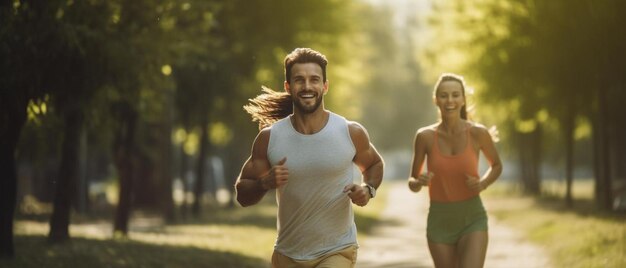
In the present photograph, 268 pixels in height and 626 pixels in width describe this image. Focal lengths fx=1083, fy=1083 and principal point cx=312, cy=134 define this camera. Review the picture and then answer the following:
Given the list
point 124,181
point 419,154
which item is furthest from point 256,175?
point 124,181

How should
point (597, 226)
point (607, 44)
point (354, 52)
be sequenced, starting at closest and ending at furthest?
point (597, 226) < point (607, 44) < point (354, 52)

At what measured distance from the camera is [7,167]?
1370 cm

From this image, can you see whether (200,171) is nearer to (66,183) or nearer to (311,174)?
(66,183)

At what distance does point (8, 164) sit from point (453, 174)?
725cm

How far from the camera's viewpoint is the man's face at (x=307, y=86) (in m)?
6.24

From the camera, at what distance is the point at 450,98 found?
342 inches

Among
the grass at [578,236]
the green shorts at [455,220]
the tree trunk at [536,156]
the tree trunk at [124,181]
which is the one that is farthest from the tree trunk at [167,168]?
the green shorts at [455,220]

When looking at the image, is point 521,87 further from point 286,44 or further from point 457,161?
point 457,161

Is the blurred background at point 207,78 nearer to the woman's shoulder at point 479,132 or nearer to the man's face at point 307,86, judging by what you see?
the woman's shoulder at point 479,132

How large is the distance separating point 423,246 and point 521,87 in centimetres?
727

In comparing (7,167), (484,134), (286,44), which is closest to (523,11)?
(286,44)

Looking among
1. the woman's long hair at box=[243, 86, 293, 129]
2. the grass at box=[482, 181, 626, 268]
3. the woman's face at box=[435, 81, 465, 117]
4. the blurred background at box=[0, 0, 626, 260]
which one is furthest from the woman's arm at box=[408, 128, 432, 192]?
the grass at box=[482, 181, 626, 268]

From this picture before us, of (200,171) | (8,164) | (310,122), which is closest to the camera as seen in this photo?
(310,122)

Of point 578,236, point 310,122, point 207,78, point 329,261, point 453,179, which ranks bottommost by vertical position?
point 578,236
